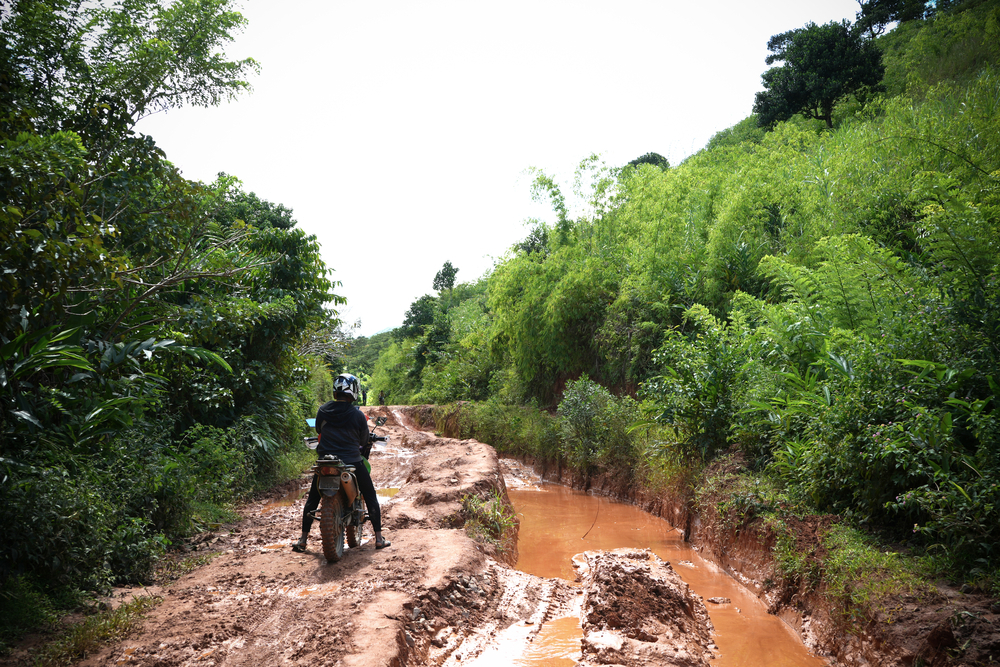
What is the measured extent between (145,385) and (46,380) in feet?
2.61

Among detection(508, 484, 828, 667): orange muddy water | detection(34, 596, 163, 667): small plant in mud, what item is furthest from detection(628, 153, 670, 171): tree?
detection(34, 596, 163, 667): small plant in mud

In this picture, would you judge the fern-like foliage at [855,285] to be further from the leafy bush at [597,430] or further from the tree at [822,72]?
the tree at [822,72]

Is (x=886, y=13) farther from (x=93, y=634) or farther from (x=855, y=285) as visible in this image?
(x=93, y=634)

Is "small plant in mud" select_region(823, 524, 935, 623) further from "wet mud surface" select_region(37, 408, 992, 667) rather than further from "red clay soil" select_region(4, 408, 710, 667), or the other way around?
"red clay soil" select_region(4, 408, 710, 667)

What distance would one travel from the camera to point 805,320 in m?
6.60

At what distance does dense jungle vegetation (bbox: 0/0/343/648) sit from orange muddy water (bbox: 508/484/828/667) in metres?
3.53

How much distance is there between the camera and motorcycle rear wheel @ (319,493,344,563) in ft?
16.3

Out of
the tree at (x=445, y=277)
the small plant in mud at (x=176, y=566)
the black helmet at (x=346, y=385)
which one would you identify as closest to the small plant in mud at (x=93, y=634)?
the small plant in mud at (x=176, y=566)

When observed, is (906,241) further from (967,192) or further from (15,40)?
(15,40)

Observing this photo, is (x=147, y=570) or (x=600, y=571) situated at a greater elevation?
(x=147, y=570)

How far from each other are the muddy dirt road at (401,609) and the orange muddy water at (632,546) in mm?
287

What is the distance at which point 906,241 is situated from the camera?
297 inches

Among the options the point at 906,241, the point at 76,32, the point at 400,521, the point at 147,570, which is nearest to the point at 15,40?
the point at 76,32

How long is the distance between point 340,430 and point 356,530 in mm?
995
